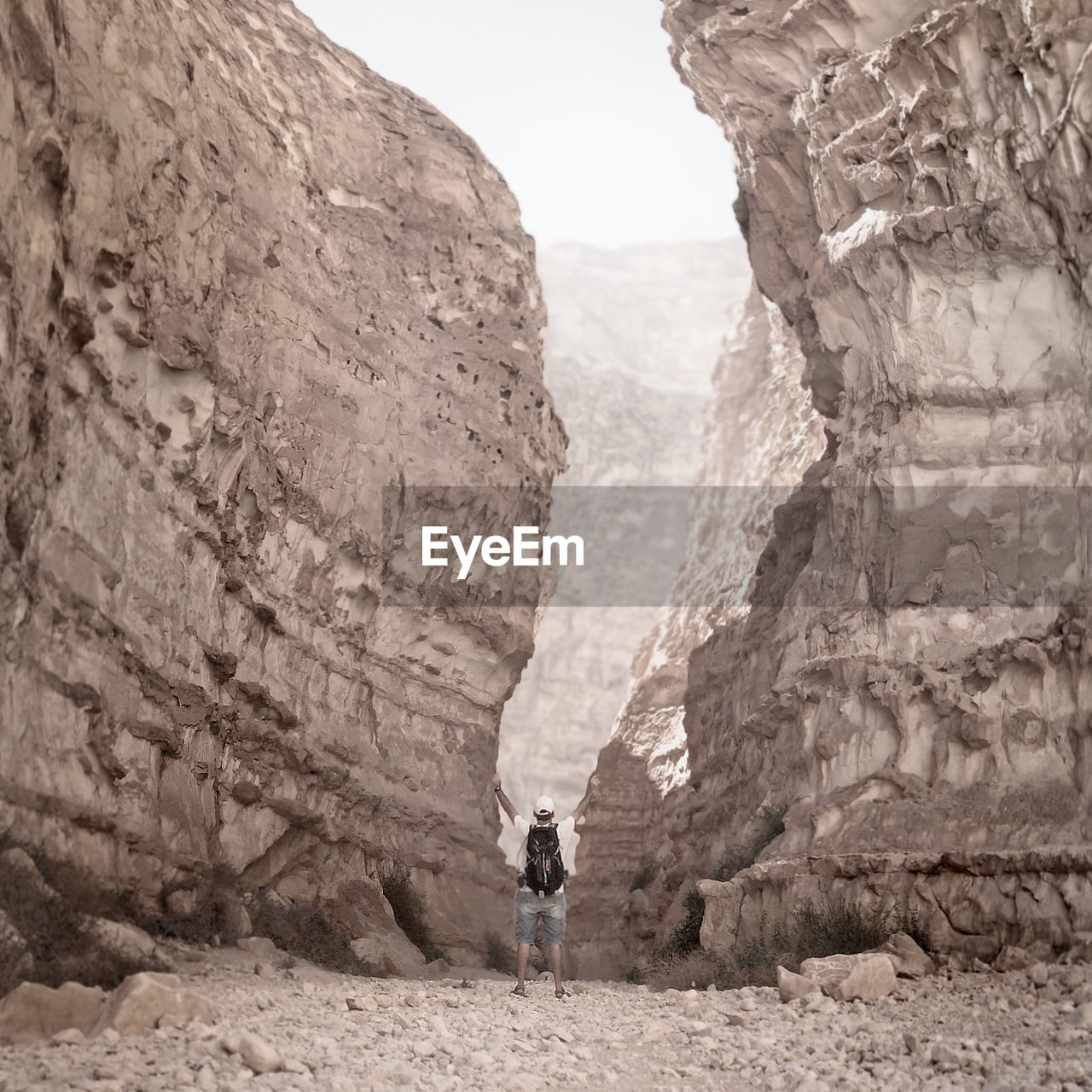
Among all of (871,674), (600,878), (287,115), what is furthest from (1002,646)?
A: (600,878)

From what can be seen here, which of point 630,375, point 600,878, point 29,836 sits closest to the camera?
point 29,836

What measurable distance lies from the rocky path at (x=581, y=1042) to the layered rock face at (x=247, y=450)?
3.58 meters

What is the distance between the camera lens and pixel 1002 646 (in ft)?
51.8

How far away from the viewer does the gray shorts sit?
1169 cm

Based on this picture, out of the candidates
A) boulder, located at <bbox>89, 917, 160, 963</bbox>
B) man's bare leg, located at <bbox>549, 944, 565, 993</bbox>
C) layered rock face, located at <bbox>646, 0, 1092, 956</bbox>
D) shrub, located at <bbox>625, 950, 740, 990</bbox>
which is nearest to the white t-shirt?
man's bare leg, located at <bbox>549, 944, 565, 993</bbox>

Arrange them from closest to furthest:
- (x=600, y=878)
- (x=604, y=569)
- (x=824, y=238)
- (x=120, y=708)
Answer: (x=120, y=708)
(x=824, y=238)
(x=600, y=878)
(x=604, y=569)

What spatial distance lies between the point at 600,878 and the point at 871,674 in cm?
1571

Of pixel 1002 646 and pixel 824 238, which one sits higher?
pixel 824 238

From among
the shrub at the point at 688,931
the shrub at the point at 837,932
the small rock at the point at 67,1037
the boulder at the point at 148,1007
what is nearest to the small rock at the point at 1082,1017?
the shrub at the point at 837,932

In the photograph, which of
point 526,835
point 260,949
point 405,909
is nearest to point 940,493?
point 526,835

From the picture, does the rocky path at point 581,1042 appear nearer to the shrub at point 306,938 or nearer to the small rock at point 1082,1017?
the small rock at point 1082,1017

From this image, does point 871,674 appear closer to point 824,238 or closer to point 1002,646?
point 1002,646
